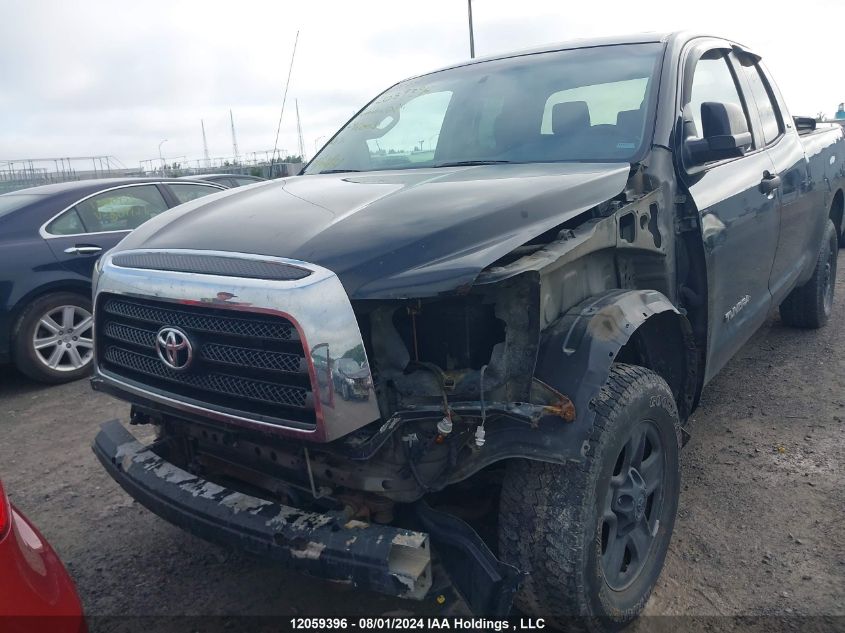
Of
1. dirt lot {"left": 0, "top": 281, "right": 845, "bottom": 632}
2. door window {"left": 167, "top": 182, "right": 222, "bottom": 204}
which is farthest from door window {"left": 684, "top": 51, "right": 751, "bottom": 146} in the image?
door window {"left": 167, "top": 182, "right": 222, "bottom": 204}

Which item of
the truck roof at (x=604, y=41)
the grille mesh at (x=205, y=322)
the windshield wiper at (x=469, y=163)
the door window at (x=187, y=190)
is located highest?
the truck roof at (x=604, y=41)

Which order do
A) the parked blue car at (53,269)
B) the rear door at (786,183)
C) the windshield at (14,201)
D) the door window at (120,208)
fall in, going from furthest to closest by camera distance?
the door window at (120,208)
the windshield at (14,201)
the parked blue car at (53,269)
the rear door at (786,183)

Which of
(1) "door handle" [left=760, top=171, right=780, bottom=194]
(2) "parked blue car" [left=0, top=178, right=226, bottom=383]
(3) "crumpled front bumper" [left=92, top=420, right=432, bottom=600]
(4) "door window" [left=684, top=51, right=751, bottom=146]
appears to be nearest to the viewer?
(3) "crumpled front bumper" [left=92, top=420, right=432, bottom=600]

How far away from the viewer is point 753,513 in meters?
3.03

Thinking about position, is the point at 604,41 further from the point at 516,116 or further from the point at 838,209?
the point at 838,209

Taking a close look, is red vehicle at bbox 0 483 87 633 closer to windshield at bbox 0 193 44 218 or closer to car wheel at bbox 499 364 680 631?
car wheel at bbox 499 364 680 631

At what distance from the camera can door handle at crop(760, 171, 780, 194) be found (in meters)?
3.61

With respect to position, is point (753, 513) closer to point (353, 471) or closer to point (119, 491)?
point (353, 471)

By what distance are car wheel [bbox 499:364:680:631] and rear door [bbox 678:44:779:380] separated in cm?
87

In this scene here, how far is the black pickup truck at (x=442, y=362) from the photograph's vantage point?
1.92 m

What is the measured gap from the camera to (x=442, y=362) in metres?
2.12

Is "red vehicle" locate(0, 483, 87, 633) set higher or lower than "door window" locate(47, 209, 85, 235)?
lower

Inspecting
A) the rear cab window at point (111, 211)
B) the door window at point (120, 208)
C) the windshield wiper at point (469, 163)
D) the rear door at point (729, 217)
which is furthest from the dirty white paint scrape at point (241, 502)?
the door window at point (120, 208)

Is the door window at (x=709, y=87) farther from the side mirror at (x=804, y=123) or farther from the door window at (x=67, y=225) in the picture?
the door window at (x=67, y=225)
